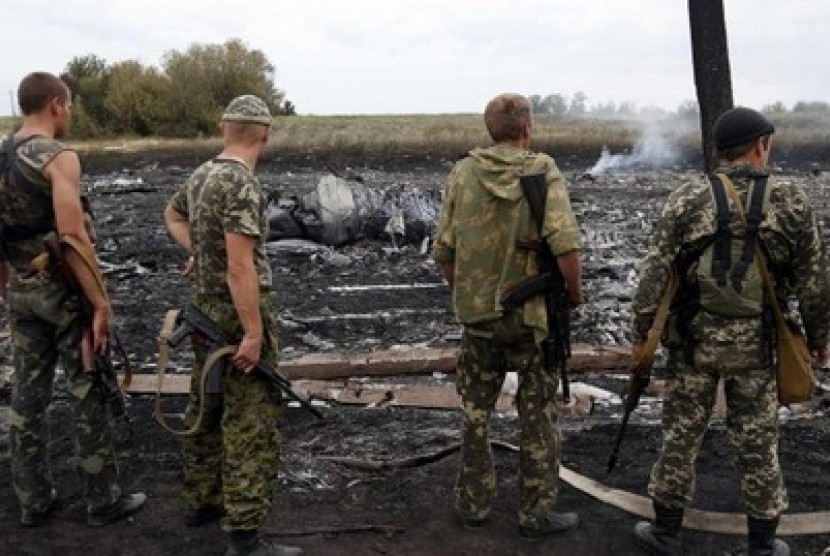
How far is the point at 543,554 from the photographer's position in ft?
12.3

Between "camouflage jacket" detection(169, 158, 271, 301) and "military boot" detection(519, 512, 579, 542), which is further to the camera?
"military boot" detection(519, 512, 579, 542)

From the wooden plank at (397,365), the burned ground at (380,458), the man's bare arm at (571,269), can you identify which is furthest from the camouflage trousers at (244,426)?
the wooden plank at (397,365)

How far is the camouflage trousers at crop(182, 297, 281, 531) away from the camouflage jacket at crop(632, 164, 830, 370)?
5.91 feet

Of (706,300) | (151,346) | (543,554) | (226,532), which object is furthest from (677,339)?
(151,346)

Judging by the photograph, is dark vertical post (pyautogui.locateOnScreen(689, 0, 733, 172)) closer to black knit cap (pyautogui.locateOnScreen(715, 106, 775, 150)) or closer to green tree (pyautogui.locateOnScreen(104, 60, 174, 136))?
black knit cap (pyautogui.locateOnScreen(715, 106, 775, 150))

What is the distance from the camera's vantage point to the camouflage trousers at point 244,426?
11.9 ft

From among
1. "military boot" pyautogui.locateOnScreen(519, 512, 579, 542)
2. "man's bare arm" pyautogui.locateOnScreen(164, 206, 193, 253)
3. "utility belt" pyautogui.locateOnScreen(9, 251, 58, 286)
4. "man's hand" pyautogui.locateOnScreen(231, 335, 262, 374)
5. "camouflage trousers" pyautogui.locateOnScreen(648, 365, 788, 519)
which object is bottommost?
"military boot" pyautogui.locateOnScreen(519, 512, 579, 542)

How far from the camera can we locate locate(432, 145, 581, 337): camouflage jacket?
11.9 feet

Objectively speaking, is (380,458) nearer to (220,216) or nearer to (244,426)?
(244,426)

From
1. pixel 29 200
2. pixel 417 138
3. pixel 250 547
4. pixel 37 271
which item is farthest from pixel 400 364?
pixel 417 138

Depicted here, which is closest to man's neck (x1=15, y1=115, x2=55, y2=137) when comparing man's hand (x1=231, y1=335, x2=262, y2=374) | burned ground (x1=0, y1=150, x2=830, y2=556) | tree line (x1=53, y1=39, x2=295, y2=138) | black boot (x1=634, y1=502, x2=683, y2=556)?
man's hand (x1=231, y1=335, x2=262, y2=374)

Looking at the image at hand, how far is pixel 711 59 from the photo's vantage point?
22.7 ft

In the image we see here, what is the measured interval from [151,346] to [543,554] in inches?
180

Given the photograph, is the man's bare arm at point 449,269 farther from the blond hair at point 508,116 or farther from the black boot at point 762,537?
the black boot at point 762,537
